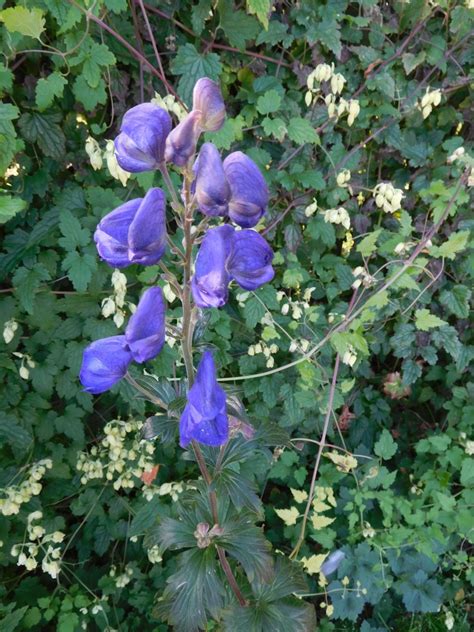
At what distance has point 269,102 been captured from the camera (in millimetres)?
1594

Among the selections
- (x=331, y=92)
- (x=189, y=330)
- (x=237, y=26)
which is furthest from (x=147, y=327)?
(x=331, y=92)

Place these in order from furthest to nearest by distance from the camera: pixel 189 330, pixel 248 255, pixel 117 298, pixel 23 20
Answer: pixel 117 298 → pixel 23 20 → pixel 189 330 → pixel 248 255

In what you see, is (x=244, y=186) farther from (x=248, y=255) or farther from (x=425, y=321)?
(x=425, y=321)

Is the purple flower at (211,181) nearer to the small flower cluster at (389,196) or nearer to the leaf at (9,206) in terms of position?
the leaf at (9,206)

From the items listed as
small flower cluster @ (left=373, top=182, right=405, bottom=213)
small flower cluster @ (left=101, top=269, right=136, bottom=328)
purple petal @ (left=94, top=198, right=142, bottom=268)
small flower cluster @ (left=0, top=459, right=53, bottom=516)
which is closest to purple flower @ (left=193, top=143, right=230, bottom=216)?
purple petal @ (left=94, top=198, right=142, bottom=268)

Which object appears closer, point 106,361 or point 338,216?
point 106,361

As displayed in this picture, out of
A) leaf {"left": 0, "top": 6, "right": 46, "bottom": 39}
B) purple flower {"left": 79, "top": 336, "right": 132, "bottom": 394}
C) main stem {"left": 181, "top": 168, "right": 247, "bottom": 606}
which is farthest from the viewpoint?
leaf {"left": 0, "top": 6, "right": 46, "bottom": 39}

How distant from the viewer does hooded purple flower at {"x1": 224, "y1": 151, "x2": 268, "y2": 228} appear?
0.86 m

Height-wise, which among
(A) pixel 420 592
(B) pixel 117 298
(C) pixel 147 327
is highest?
(C) pixel 147 327

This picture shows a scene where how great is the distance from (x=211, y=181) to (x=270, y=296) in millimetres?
1047

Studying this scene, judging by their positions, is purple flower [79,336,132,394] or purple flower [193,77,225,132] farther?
purple flower [79,336,132,394]

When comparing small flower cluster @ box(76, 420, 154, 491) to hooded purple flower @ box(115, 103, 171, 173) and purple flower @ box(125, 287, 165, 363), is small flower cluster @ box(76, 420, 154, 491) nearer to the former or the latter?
purple flower @ box(125, 287, 165, 363)

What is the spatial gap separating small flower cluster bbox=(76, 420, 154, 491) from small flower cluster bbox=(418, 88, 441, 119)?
140 cm

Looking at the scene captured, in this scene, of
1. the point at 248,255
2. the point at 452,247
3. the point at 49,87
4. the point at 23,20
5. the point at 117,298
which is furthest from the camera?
the point at 452,247
